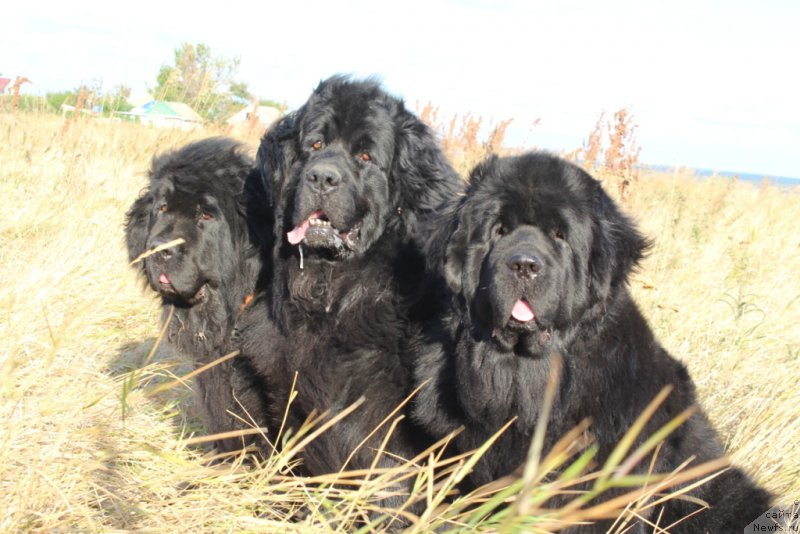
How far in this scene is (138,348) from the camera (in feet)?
17.3

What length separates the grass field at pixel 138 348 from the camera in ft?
8.32

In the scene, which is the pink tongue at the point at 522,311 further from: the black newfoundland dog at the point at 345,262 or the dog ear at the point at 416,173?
the dog ear at the point at 416,173

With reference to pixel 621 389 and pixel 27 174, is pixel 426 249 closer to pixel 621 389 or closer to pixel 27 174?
pixel 621 389

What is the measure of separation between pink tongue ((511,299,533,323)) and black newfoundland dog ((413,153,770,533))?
0.10 ft

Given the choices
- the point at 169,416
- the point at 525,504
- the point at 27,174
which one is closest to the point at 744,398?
the point at 169,416

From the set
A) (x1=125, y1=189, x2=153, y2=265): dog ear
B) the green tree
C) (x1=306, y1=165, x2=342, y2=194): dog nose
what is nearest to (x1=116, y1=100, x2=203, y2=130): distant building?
the green tree

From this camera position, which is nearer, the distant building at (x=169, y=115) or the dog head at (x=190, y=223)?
the dog head at (x=190, y=223)

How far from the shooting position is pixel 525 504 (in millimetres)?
1172

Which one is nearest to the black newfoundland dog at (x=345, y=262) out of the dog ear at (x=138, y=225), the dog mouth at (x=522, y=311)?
the dog ear at (x=138, y=225)

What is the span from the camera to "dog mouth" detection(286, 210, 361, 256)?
145 inches

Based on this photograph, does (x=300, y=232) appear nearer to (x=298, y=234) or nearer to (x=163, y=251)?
(x=298, y=234)

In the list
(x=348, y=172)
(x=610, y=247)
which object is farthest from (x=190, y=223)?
(x=610, y=247)

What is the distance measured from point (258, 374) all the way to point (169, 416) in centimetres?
72

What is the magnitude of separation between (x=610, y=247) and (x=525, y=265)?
0.48 m
